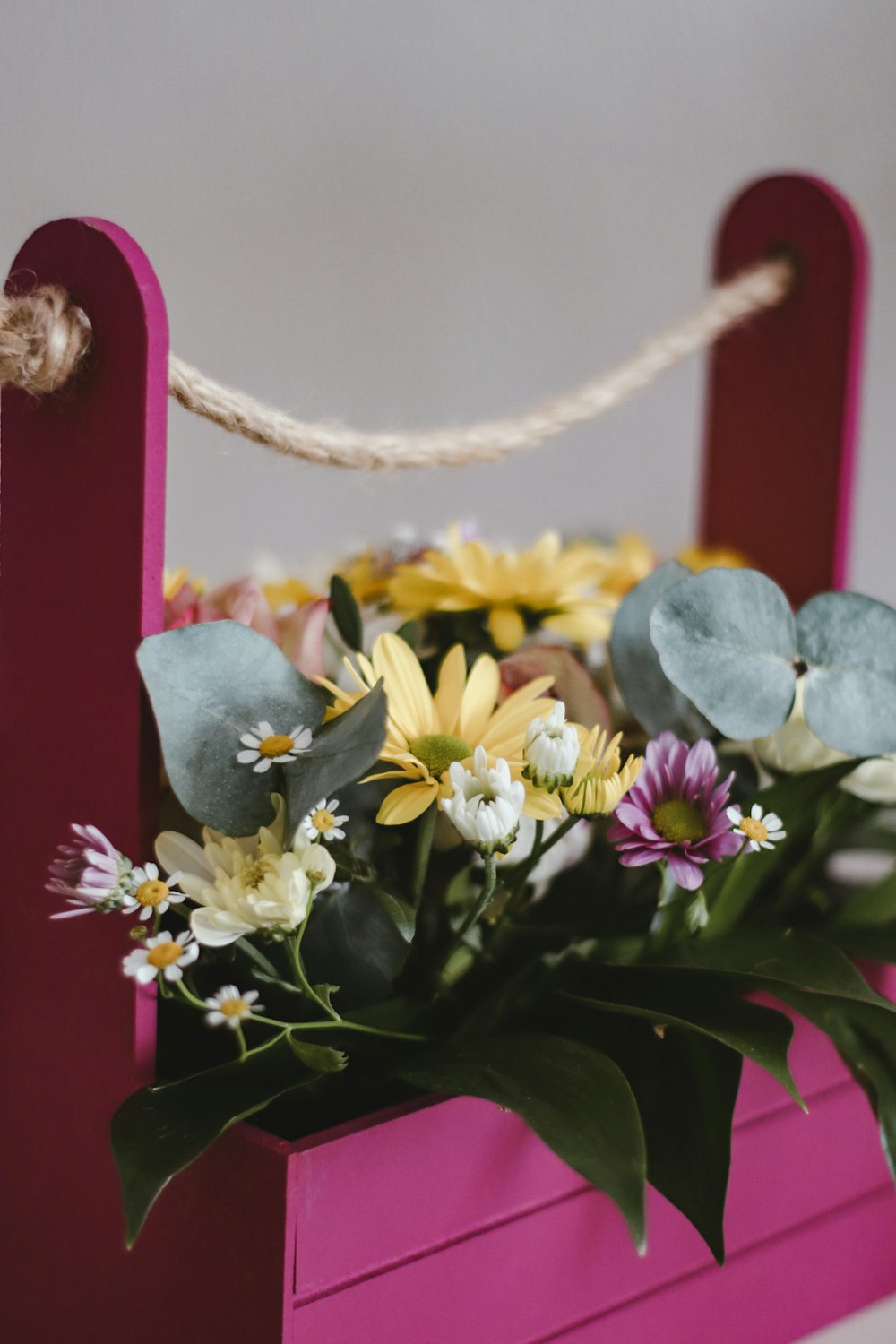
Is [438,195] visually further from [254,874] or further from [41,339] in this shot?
[254,874]

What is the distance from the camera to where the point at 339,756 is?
44 centimetres

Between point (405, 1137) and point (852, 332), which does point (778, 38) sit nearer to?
point (852, 332)

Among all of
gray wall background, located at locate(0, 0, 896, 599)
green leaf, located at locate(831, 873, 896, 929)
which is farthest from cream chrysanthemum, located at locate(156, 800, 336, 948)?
gray wall background, located at locate(0, 0, 896, 599)

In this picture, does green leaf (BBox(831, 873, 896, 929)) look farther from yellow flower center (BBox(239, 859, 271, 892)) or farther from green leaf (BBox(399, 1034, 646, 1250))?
yellow flower center (BBox(239, 859, 271, 892))

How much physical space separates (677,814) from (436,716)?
11 centimetres

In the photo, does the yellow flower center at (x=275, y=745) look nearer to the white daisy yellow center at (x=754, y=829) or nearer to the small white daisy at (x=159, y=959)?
the small white daisy at (x=159, y=959)

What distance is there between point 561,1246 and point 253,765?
0.82 ft

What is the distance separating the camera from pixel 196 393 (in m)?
0.54

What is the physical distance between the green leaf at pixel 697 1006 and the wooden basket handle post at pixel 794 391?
433mm

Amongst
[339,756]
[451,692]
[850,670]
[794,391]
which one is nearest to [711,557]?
[794,391]

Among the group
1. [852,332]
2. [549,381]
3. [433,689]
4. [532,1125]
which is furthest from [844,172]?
[532,1125]

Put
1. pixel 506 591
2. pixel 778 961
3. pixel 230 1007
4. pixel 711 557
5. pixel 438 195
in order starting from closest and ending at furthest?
pixel 230 1007 < pixel 778 961 < pixel 506 591 < pixel 711 557 < pixel 438 195

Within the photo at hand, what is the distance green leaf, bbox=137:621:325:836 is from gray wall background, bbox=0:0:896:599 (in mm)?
498

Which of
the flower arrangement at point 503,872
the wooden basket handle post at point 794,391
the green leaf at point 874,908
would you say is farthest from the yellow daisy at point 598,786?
the wooden basket handle post at point 794,391
